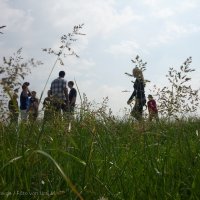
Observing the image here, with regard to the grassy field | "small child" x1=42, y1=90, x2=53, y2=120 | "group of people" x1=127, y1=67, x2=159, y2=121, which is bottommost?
the grassy field

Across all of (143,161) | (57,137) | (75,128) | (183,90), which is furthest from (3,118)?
(183,90)

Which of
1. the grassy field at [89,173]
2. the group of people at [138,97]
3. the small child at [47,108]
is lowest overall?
the grassy field at [89,173]

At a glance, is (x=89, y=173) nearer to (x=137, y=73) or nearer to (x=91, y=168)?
(x=91, y=168)

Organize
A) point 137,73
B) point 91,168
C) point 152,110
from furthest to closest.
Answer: point 152,110 → point 137,73 → point 91,168

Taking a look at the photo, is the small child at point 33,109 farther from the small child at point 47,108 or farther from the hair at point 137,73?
the hair at point 137,73

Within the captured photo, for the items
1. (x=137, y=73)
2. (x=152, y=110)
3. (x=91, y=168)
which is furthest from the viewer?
(x=152, y=110)

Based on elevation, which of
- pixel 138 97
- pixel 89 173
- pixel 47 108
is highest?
pixel 138 97

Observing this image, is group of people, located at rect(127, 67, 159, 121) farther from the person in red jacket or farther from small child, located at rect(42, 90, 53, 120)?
small child, located at rect(42, 90, 53, 120)

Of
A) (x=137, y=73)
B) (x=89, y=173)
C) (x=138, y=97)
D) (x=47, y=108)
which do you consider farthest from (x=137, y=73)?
(x=138, y=97)

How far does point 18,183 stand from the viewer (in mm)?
2066

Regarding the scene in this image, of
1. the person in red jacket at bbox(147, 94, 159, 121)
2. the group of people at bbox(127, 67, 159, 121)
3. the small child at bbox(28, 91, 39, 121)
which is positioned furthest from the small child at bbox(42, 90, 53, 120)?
the person in red jacket at bbox(147, 94, 159, 121)

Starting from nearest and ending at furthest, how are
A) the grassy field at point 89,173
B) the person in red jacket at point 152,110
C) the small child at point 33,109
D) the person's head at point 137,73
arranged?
the grassy field at point 89,173, the small child at point 33,109, the person's head at point 137,73, the person in red jacket at point 152,110

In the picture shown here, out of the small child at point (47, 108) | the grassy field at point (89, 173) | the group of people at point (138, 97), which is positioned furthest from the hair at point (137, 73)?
the small child at point (47, 108)

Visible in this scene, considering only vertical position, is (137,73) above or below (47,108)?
above
